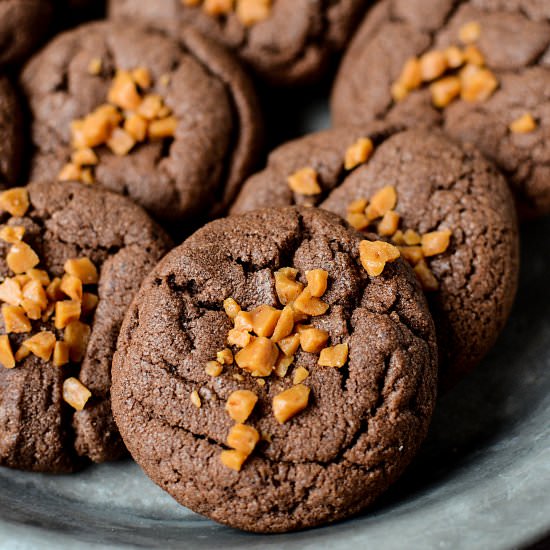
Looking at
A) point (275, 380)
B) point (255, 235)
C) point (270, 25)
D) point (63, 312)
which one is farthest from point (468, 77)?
point (63, 312)

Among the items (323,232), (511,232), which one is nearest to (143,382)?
(323,232)

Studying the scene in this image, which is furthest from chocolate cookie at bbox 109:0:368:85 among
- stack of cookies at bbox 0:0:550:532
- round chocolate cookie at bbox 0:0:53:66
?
round chocolate cookie at bbox 0:0:53:66

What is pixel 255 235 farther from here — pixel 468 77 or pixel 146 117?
pixel 468 77

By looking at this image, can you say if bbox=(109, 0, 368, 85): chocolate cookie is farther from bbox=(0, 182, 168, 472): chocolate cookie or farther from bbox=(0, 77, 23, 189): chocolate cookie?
bbox=(0, 182, 168, 472): chocolate cookie

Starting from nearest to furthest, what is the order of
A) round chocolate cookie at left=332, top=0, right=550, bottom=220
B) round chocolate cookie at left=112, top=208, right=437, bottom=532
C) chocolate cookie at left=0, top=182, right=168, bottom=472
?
1. round chocolate cookie at left=112, top=208, right=437, bottom=532
2. chocolate cookie at left=0, top=182, right=168, bottom=472
3. round chocolate cookie at left=332, top=0, right=550, bottom=220

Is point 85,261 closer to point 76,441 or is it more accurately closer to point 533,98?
point 76,441

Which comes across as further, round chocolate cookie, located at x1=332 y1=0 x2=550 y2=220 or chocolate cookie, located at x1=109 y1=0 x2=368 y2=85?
chocolate cookie, located at x1=109 y1=0 x2=368 y2=85
